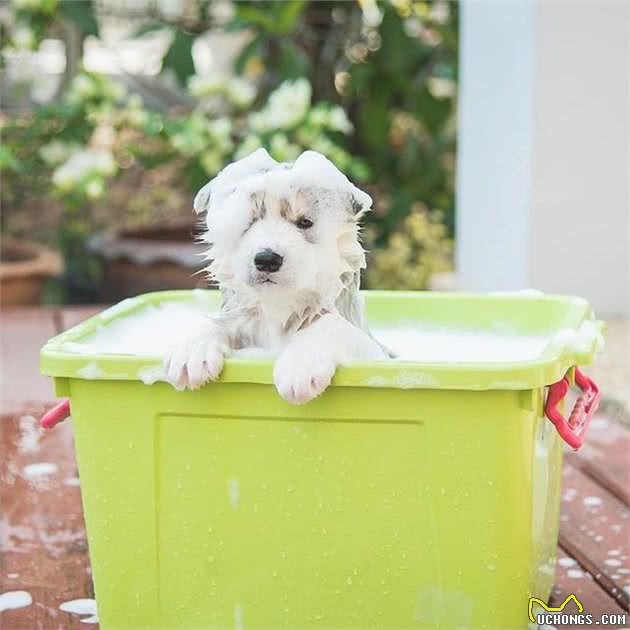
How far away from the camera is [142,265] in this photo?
10.3 ft

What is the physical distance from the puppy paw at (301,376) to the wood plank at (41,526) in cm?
40

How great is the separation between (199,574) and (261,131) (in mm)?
1918

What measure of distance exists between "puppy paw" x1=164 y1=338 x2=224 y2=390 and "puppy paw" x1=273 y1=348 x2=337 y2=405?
0.06m

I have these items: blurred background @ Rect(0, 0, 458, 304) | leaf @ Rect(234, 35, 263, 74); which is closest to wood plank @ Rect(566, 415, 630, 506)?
blurred background @ Rect(0, 0, 458, 304)

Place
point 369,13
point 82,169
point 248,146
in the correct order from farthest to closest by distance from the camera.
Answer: point 369,13 → point 82,169 → point 248,146

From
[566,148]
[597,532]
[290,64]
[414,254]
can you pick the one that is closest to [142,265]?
[290,64]

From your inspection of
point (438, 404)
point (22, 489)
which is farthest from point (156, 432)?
point (22, 489)

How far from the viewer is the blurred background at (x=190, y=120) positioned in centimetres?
289

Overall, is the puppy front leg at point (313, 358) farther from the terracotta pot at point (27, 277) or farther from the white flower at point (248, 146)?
the terracotta pot at point (27, 277)

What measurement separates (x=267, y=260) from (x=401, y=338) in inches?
18.0

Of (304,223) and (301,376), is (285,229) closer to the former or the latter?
(304,223)

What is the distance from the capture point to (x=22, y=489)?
1.59 m

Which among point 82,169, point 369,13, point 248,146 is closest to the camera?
point 248,146

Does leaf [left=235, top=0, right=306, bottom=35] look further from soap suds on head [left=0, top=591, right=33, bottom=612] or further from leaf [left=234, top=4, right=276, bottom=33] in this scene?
soap suds on head [left=0, top=591, right=33, bottom=612]
